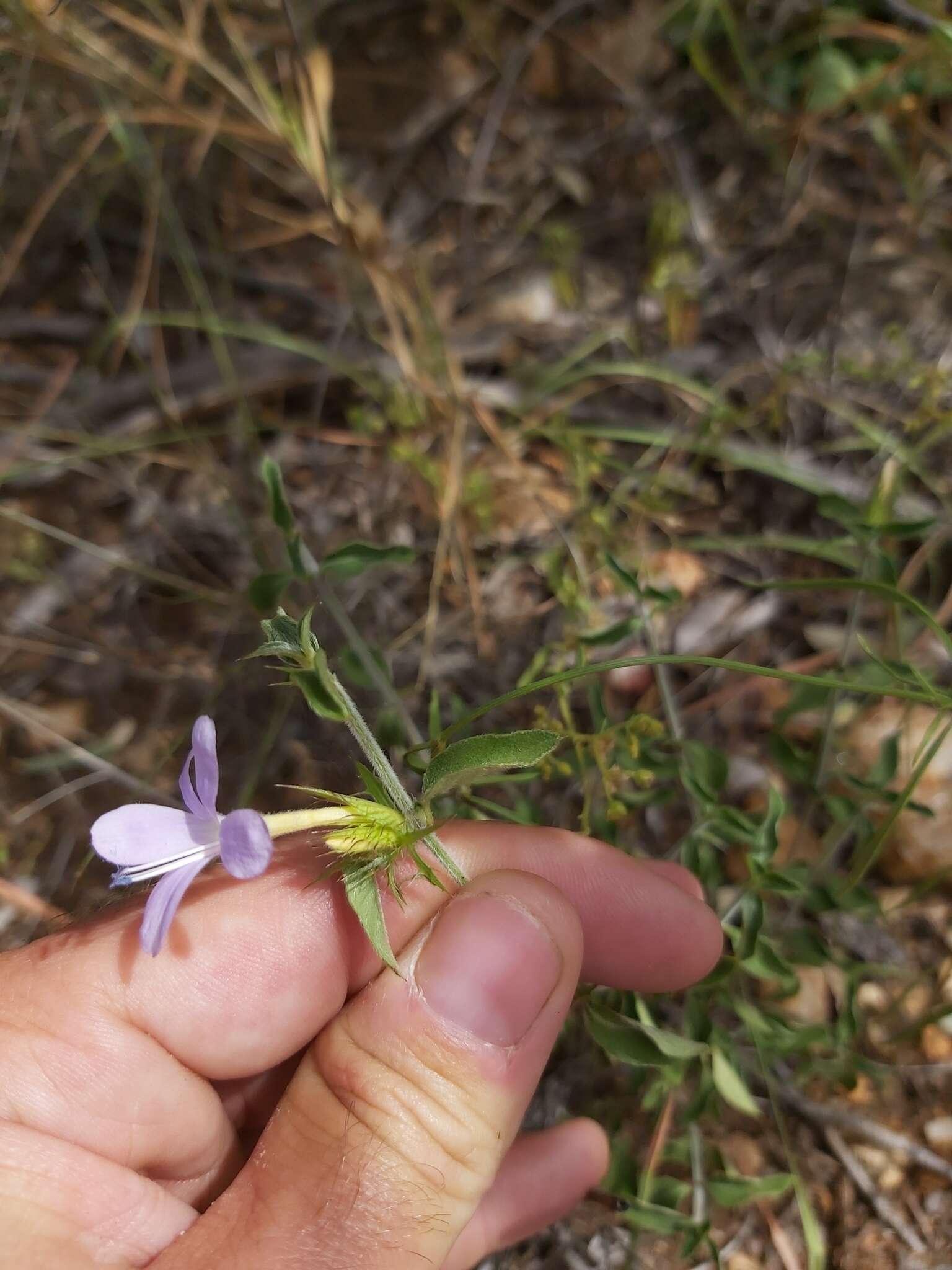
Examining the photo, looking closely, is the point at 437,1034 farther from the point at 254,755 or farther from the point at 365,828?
the point at 254,755

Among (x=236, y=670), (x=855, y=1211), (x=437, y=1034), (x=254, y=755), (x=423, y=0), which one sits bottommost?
(x=855, y=1211)

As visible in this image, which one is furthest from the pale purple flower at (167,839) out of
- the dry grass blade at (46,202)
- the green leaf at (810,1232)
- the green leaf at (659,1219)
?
the dry grass blade at (46,202)

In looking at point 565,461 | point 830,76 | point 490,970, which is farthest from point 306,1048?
point 830,76

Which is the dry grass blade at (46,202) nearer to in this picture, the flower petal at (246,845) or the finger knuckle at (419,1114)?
the flower petal at (246,845)

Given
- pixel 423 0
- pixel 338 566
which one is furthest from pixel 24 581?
pixel 423 0

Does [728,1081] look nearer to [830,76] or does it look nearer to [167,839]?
[167,839]

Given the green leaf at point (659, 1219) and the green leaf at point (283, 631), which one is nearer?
the green leaf at point (283, 631)

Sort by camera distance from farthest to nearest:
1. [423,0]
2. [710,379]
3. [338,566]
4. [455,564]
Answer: [423,0] → [710,379] → [455,564] → [338,566]
